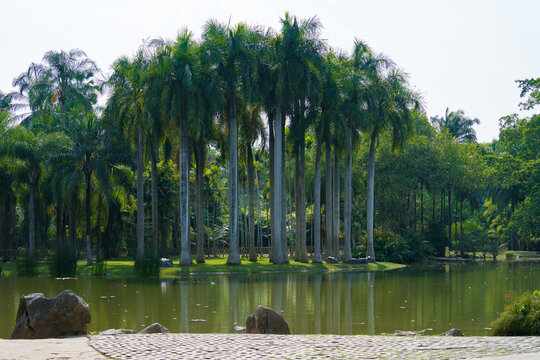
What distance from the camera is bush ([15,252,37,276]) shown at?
3181 cm

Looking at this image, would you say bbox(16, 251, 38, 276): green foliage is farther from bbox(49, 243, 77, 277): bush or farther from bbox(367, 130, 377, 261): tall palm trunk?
bbox(367, 130, 377, 261): tall palm trunk

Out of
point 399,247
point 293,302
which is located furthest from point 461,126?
point 293,302

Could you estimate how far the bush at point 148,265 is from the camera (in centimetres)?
3083

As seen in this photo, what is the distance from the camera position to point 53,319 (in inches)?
480

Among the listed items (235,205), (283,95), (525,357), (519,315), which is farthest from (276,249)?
(525,357)

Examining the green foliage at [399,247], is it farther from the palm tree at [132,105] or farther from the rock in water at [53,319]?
the rock in water at [53,319]

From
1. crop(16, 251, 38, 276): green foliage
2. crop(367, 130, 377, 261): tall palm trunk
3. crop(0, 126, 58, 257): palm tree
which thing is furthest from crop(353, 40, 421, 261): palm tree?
A: crop(16, 251, 38, 276): green foliage

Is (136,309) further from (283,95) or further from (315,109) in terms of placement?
(315,109)

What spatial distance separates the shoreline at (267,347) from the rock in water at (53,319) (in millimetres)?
870

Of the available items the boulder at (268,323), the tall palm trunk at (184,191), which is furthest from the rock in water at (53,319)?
the tall palm trunk at (184,191)

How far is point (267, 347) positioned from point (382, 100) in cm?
3826

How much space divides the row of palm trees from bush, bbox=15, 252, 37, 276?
7056 mm

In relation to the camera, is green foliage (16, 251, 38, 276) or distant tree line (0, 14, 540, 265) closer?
green foliage (16, 251, 38, 276)

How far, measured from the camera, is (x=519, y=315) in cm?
1198
